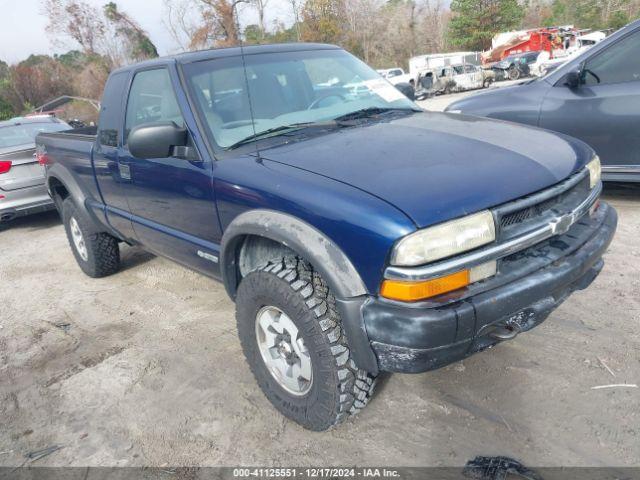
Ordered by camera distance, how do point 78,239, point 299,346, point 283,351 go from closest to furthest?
point 299,346 < point 283,351 < point 78,239

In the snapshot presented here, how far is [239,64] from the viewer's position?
3234 millimetres

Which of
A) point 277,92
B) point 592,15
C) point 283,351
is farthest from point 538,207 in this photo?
point 592,15

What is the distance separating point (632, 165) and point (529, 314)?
3155mm

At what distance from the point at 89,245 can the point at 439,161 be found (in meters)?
3.54

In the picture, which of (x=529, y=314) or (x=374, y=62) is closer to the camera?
(x=529, y=314)

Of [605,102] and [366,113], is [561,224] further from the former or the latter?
[605,102]

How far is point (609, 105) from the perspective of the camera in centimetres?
460

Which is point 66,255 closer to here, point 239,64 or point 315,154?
point 239,64

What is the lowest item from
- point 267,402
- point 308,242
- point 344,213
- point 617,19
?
point 267,402

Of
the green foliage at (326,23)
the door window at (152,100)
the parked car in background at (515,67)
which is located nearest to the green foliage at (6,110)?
the green foliage at (326,23)

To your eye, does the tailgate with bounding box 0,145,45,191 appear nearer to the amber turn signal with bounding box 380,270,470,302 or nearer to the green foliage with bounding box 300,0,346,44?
the amber turn signal with bounding box 380,270,470,302

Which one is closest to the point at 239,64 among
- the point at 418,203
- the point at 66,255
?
the point at 418,203

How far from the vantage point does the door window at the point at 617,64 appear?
4.61 metres

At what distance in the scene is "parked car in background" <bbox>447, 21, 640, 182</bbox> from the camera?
14.9 ft
